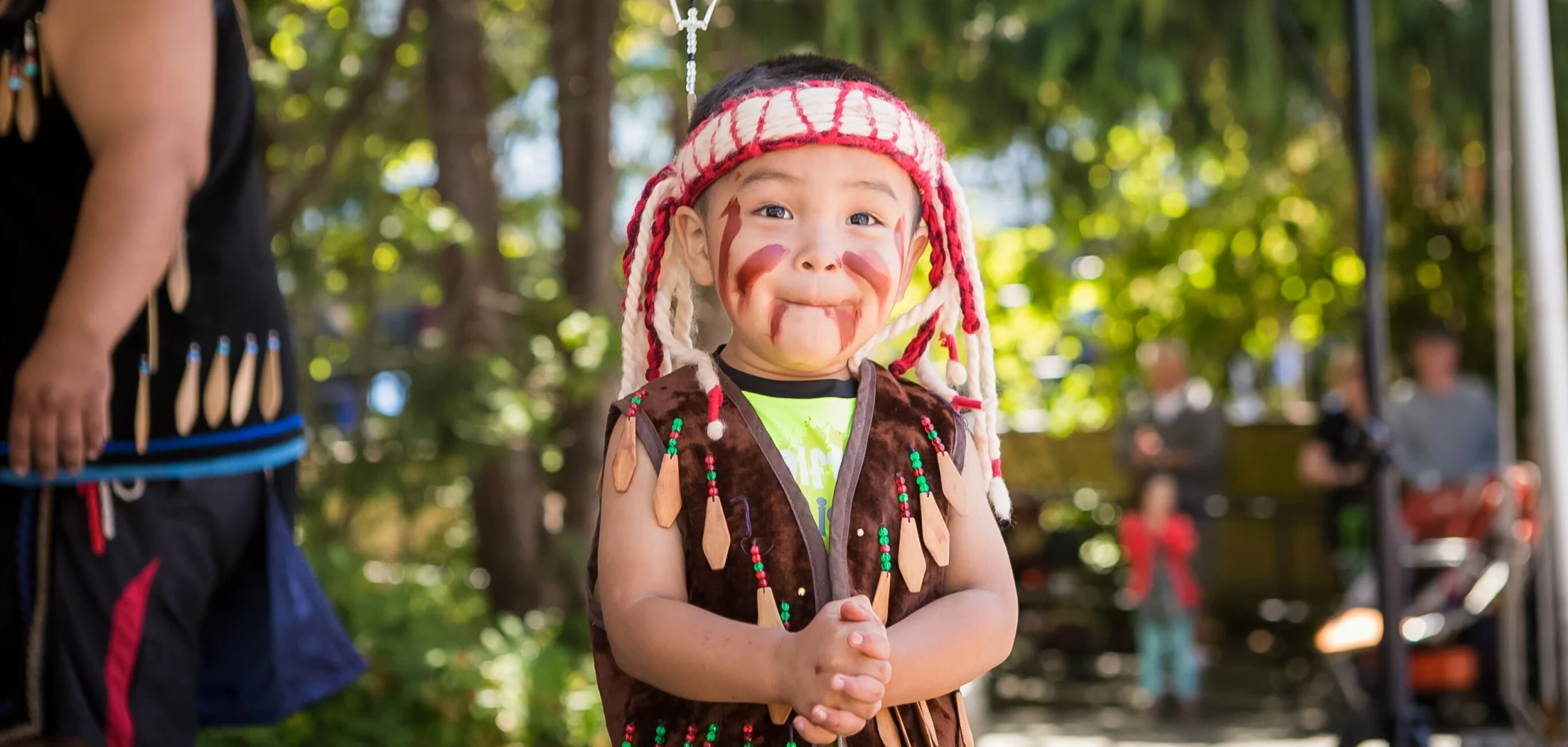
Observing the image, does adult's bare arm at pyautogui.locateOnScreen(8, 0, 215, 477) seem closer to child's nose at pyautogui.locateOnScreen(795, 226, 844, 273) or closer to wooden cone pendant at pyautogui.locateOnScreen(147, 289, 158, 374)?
wooden cone pendant at pyautogui.locateOnScreen(147, 289, 158, 374)

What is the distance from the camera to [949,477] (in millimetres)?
1556

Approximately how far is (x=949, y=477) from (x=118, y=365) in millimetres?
1078

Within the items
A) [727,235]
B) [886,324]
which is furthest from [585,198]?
[727,235]

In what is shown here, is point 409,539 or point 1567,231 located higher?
point 1567,231

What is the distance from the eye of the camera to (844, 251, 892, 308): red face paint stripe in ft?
4.83

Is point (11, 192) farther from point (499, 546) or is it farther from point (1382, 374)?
point (499, 546)

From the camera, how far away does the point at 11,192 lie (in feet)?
6.11

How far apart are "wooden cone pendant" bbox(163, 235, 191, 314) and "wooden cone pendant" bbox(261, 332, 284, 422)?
0.14 m

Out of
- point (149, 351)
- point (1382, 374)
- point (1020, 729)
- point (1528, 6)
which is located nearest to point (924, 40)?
point (1528, 6)

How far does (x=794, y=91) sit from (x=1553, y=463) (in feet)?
10.6

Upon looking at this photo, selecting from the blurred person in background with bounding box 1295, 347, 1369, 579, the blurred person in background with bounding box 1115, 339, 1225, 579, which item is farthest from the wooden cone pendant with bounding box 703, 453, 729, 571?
the blurred person in background with bounding box 1115, 339, 1225, 579

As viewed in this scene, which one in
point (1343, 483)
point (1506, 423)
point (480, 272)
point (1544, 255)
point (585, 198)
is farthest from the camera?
point (1343, 483)

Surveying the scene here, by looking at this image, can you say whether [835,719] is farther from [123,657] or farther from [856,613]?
[123,657]

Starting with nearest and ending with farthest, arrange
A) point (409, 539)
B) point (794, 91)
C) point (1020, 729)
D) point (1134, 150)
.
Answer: point (794, 91), point (409, 539), point (1020, 729), point (1134, 150)
